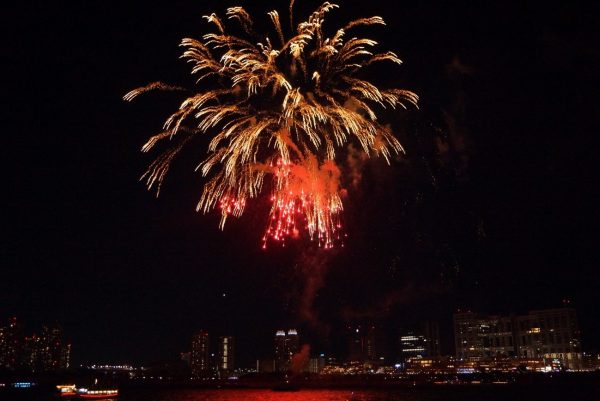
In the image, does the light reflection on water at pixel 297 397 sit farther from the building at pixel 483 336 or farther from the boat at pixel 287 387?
the building at pixel 483 336

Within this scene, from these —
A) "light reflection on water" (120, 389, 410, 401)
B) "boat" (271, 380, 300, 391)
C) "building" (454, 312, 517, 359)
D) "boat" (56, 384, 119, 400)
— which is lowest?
"boat" (271, 380, 300, 391)

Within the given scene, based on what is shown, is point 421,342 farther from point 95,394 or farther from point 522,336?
point 95,394

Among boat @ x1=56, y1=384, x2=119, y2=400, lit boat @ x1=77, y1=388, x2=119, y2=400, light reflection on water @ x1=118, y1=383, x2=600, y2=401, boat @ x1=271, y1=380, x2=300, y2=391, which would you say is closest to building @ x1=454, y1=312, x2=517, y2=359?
light reflection on water @ x1=118, y1=383, x2=600, y2=401

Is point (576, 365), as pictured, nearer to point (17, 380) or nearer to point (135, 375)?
point (135, 375)

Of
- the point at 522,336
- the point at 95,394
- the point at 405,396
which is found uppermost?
the point at 522,336

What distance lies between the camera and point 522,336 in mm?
137750

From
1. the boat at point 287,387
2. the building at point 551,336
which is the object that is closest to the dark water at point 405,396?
the boat at point 287,387

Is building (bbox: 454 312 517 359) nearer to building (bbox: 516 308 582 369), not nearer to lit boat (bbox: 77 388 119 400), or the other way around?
building (bbox: 516 308 582 369)

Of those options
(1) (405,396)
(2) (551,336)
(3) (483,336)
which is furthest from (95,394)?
(3) (483,336)

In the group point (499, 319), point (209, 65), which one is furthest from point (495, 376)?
point (209, 65)

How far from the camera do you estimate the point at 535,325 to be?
13488cm

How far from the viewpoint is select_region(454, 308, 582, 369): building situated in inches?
5017

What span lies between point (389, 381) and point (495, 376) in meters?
23.0

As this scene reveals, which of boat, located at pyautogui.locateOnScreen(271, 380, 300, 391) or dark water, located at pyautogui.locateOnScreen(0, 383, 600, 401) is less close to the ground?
dark water, located at pyautogui.locateOnScreen(0, 383, 600, 401)
